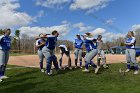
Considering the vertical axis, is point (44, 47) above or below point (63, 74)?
above

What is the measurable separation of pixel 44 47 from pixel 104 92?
15.6 feet

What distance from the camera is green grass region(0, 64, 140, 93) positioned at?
995 cm

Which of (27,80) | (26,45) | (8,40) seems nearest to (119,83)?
(27,80)

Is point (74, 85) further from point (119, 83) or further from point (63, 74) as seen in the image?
point (63, 74)

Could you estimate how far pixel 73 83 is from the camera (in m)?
11.2

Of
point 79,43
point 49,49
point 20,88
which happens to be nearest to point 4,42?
point 49,49

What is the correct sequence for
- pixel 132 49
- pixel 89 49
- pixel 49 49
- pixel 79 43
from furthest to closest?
pixel 79 43
pixel 132 49
pixel 89 49
pixel 49 49

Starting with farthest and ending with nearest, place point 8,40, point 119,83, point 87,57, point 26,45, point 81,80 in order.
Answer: point 26,45 < point 87,57 < point 8,40 < point 81,80 < point 119,83

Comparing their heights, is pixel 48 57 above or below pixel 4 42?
below

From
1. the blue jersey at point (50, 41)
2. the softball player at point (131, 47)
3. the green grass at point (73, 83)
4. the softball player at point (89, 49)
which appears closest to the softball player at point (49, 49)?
the blue jersey at point (50, 41)

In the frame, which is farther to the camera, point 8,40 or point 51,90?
point 8,40

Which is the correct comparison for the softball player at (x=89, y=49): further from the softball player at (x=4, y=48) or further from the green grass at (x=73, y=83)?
the softball player at (x=4, y=48)

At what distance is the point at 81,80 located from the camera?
11.8 metres

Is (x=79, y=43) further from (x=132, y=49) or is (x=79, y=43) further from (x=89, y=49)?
(x=132, y=49)
